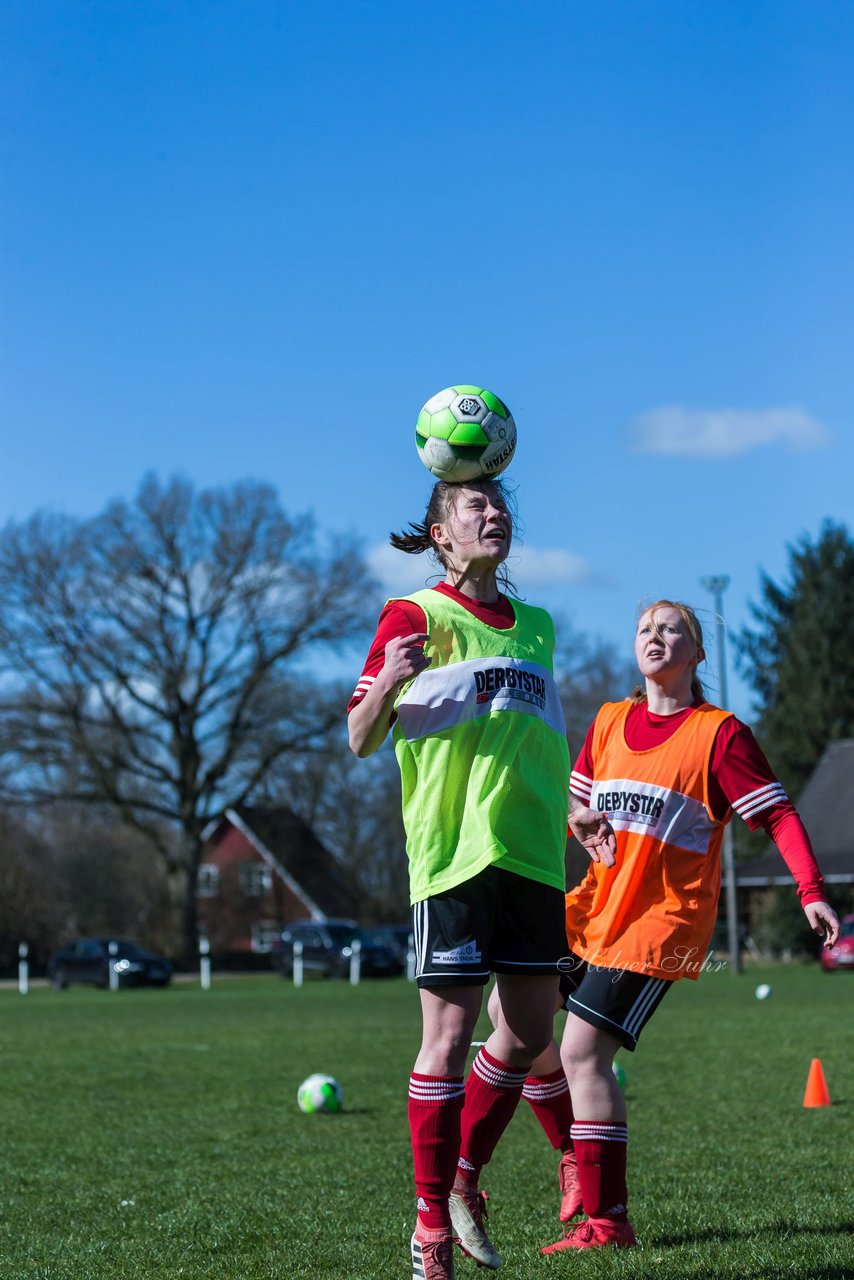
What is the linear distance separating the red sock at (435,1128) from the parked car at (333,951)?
35.0m

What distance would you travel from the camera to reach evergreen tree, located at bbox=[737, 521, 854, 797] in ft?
191

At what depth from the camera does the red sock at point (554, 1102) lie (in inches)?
217

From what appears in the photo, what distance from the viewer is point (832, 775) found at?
52.2 meters

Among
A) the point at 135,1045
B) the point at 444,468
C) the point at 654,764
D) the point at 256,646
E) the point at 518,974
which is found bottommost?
the point at 135,1045

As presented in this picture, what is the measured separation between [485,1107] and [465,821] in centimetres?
104

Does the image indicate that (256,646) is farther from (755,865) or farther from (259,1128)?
(259,1128)

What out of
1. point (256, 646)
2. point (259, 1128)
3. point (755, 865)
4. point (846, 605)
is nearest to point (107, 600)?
point (256, 646)

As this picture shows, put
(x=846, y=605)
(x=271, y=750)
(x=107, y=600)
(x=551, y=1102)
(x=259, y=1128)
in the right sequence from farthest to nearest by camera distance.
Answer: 1. (x=846, y=605)
2. (x=271, y=750)
3. (x=107, y=600)
4. (x=259, y=1128)
5. (x=551, y=1102)

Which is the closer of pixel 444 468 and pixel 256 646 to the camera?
pixel 444 468

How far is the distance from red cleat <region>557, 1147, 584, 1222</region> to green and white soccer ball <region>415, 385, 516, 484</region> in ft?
8.38

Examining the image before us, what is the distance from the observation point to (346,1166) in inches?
276

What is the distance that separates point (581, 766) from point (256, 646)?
141 feet

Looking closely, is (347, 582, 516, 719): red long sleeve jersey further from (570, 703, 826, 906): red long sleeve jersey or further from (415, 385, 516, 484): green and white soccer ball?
(570, 703, 826, 906): red long sleeve jersey

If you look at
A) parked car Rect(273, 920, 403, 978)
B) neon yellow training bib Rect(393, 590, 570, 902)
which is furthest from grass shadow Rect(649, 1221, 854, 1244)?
parked car Rect(273, 920, 403, 978)
